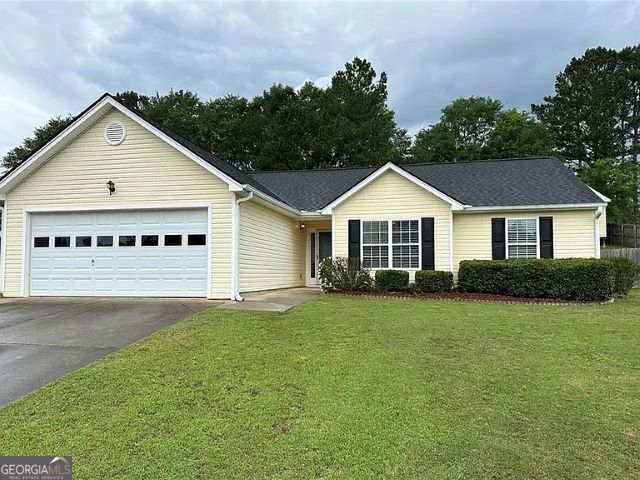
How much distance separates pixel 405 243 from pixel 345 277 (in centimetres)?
223

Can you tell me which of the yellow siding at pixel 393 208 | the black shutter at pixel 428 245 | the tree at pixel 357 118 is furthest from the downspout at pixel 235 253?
the tree at pixel 357 118

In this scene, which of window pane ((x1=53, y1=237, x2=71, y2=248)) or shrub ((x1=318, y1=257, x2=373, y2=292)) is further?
shrub ((x1=318, y1=257, x2=373, y2=292))

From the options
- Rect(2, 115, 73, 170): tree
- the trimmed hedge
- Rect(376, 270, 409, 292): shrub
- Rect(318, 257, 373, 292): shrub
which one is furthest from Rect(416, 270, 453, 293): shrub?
Rect(2, 115, 73, 170): tree

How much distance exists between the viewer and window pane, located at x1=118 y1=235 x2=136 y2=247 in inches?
460

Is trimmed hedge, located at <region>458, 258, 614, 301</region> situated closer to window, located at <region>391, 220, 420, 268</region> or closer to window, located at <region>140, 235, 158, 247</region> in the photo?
window, located at <region>391, 220, 420, 268</region>

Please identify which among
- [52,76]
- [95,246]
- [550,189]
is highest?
[52,76]

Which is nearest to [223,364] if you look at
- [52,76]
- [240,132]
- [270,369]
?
[270,369]

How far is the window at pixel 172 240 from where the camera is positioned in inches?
449

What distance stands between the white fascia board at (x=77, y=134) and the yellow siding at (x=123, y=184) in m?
0.16

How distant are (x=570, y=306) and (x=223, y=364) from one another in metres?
Result: 9.04

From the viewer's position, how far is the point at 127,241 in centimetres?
1169

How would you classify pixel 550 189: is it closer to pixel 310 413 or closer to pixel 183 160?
pixel 183 160

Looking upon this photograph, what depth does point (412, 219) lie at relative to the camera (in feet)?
45.0

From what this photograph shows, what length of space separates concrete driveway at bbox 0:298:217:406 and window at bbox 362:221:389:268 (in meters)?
5.69
